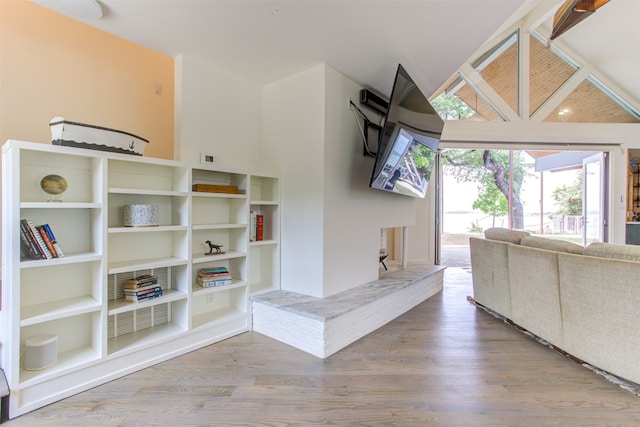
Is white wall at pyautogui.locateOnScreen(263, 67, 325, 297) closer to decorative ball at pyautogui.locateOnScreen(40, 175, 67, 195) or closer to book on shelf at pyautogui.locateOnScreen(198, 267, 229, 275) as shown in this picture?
book on shelf at pyautogui.locateOnScreen(198, 267, 229, 275)

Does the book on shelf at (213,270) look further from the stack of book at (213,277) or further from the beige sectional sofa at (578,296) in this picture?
the beige sectional sofa at (578,296)

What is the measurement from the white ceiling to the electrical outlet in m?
0.83

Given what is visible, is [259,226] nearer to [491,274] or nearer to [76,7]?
[76,7]

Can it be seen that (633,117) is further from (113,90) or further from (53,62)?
(53,62)

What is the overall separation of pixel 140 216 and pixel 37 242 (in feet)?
1.80

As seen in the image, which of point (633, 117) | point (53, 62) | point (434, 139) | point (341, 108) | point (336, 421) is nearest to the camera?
point (336, 421)

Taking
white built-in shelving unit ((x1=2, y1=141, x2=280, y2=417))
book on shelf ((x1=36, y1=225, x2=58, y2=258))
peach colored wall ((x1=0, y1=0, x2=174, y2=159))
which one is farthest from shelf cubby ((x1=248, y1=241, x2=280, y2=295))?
peach colored wall ((x1=0, y1=0, x2=174, y2=159))

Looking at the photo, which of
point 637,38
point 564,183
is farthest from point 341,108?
point 564,183

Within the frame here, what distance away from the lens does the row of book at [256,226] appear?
107 inches

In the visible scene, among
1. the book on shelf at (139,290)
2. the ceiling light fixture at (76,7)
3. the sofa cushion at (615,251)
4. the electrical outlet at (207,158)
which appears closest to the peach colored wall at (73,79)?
the ceiling light fixture at (76,7)

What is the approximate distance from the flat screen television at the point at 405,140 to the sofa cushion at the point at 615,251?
1.58 metres

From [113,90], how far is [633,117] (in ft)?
25.5

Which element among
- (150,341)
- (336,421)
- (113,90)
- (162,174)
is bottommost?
(336,421)

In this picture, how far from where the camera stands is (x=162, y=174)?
2305mm
